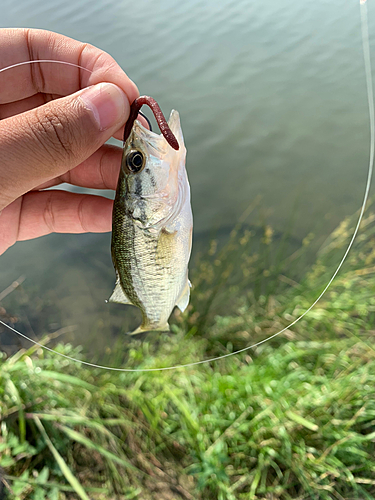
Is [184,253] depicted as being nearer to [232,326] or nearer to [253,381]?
[253,381]

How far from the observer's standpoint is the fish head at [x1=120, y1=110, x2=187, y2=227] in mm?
1266

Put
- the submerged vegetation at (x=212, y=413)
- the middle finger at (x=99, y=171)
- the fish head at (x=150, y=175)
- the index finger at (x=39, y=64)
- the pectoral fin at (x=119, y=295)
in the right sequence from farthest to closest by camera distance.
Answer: the submerged vegetation at (x=212, y=413) → the middle finger at (x=99, y=171) → the index finger at (x=39, y=64) → the pectoral fin at (x=119, y=295) → the fish head at (x=150, y=175)

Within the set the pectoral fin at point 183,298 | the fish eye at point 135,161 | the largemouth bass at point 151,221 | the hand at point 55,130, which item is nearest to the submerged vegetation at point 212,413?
the hand at point 55,130

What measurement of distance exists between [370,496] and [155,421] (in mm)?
1584

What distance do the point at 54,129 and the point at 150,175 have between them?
42 centimetres

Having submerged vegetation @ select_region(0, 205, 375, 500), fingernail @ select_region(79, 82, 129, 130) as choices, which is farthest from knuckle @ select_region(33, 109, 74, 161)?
submerged vegetation @ select_region(0, 205, 375, 500)

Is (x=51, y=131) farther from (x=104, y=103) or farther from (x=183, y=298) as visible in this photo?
(x=183, y=298)

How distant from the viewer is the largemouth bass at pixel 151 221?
1284 mm

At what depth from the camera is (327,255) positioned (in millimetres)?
3623

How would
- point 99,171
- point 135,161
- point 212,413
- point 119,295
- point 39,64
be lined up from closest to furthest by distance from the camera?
point 135,161, point 119,295, point 39,64, point 99,171, point 212,413

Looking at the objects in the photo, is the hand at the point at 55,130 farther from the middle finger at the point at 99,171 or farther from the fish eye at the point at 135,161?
the fish eye at the point at 135,161

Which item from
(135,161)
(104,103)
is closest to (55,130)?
(104,103)

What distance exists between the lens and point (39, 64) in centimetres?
188

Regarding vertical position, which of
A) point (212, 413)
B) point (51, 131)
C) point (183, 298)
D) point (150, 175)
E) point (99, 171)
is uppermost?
point (51, 131)
